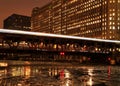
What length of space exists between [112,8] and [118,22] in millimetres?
11079

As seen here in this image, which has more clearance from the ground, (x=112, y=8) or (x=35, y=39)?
(x=112, y=8)

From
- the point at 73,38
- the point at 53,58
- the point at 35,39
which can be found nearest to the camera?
the point at 35,39

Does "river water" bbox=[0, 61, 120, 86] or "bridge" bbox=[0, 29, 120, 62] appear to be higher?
"bridge" bbox=[0, 29, 120, 62]

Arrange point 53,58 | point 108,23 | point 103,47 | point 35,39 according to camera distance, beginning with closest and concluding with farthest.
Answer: point 35,39 → point 103,47 → point 53,58 → point 108,23

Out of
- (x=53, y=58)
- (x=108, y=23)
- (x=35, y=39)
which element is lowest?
(x=53, y=58)

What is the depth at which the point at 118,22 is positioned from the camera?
19750cm

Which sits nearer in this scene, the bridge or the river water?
the river water

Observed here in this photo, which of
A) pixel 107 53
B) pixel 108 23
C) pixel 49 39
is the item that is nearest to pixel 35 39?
pixel 49 39

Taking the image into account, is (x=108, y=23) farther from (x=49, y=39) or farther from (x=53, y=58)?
(x=49, y=39)

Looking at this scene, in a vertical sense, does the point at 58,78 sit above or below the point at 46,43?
below

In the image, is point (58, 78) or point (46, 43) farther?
point (46, 43)

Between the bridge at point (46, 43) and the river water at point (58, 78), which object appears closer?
the river water at point (58, 78)

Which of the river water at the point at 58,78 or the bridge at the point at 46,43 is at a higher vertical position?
the bridge at the point at 46,43

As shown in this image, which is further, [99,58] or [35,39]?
[99,58]
